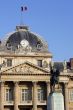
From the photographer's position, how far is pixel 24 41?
247 feet

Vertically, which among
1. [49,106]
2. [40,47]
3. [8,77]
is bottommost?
[49,106]

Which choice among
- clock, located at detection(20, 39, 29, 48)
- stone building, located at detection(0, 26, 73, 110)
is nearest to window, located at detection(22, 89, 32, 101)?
stone building, located at detection(0, 26, 73, 110)

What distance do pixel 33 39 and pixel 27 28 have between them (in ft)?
10.4

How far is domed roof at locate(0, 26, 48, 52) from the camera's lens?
74688 millimetres

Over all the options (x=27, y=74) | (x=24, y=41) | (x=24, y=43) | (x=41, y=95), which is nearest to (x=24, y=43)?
(x=24, y=43)

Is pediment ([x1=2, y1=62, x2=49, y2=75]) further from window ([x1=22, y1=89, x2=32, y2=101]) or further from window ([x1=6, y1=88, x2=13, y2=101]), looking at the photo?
window ([x1=6, y1=88, x2=13, y2=101])

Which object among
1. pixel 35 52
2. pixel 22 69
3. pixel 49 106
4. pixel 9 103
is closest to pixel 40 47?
pixel 35 52

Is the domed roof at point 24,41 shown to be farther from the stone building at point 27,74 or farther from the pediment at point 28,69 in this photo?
the pediment at point 28,69

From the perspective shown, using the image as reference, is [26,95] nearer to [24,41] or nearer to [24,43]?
[24,43]

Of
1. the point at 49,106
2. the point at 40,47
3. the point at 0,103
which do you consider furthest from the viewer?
the point at 40,47

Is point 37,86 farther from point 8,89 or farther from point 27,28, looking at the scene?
point 27,28

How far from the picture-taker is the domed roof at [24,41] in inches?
2940

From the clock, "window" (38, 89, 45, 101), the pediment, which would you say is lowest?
"window" (38, 89, 45, 101)

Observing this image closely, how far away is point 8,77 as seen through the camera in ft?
234
